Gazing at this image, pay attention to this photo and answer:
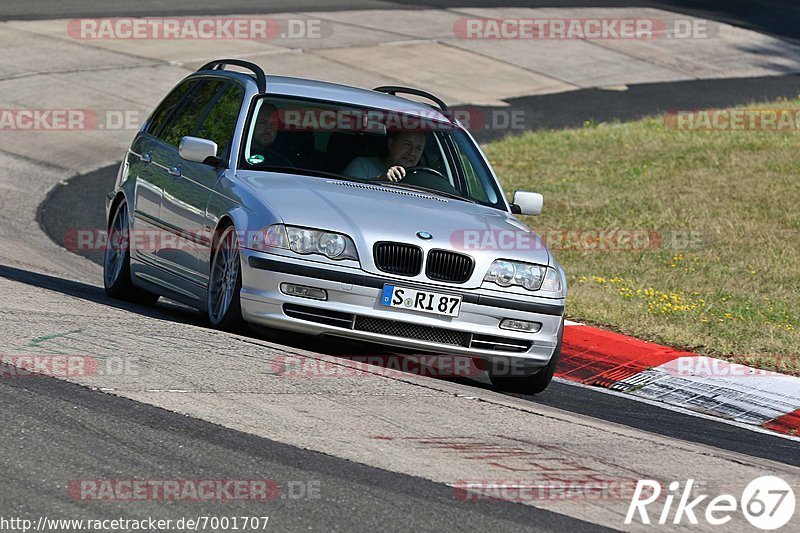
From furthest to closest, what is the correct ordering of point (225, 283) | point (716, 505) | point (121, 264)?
point (121, 264) → point (225, 283) → point (716, 505)

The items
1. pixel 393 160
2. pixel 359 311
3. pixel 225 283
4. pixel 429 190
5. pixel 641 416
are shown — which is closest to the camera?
pixel 359 311

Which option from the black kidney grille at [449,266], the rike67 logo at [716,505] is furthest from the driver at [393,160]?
the rike67 logo at [716,505]

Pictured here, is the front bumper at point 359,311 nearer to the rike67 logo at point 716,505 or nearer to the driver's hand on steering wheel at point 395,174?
the driver's hand on steering wheel at point 395,174

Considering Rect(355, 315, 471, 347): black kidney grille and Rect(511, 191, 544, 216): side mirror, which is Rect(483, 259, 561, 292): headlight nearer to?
Rect(355, 315, 471, 347): black kidney grille

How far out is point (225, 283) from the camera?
8.34 metres

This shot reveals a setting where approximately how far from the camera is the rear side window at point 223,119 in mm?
9133

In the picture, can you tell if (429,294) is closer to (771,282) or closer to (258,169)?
(258,169)

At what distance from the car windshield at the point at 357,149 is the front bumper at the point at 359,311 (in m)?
1.13

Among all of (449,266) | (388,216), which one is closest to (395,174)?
(388,216)

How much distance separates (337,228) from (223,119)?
6.08 feet

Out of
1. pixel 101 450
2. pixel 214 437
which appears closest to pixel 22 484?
pixel 101 450

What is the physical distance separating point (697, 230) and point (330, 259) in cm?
791

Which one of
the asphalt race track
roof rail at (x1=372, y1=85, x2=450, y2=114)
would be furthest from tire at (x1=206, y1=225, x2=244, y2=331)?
roof rail at (x1=372, y1=85, x2=450, y2=114)

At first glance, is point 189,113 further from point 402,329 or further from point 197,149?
point 402,329
